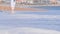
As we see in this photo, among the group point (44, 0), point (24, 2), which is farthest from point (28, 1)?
point (44, 0)

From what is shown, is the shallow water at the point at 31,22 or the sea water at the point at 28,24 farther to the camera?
the shallow water at the point at 31,22

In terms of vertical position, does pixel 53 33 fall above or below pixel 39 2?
above

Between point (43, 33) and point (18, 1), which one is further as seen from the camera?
point (18, 1)

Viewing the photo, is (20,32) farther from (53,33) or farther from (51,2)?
(51,2)

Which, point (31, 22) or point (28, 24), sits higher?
point (28, 24)

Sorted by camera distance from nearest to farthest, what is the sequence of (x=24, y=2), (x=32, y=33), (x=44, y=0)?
(x=32, y=33) → (x=24, y=2) → (x=44, y=0)

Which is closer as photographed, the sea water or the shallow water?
the sea water

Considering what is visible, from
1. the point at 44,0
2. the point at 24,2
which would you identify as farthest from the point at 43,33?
the point at 44,0

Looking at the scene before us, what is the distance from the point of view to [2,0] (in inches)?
1273

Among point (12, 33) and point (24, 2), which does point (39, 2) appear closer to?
point (24, 2)

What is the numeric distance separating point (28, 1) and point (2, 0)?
15.2 ft

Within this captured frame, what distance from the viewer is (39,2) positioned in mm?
32312

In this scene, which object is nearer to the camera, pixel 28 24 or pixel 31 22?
Result: pixel 28 24

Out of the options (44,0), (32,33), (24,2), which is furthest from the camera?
(44,0)
